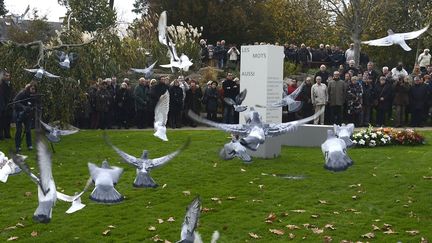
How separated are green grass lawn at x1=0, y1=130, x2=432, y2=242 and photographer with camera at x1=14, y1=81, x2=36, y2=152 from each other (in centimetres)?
87

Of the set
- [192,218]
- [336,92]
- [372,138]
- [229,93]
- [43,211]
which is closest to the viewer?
[192,218]

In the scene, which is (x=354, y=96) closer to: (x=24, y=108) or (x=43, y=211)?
(x=24, y=108)

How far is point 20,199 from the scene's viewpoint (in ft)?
35.0

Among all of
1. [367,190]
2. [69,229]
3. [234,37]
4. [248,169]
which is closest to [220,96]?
[248,169]

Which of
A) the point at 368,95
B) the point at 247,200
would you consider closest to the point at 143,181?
the point at 247,200

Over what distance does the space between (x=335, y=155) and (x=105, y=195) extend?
2045mm

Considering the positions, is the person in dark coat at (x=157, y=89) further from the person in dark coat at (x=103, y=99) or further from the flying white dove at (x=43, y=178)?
the flying white dove at (x=43, y=178)

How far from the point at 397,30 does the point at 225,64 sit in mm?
13312

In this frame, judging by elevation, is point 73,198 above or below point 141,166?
below

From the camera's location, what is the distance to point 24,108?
14.6 m

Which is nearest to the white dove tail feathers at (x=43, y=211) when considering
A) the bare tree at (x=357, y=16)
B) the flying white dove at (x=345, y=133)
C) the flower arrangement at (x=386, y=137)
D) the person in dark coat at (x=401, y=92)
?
the flying white dove at (x=345, y=133)

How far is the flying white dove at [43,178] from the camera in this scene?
4.73 metres

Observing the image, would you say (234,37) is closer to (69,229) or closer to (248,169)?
(248,169)

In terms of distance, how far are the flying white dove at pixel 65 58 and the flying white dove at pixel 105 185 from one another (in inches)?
427
